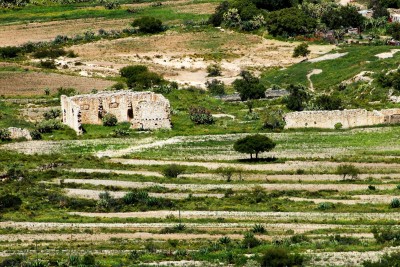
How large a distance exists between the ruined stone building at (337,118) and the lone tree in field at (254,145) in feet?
34.9

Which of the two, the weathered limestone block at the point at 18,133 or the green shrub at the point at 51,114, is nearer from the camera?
the weathered limestone block at the point at 18,133

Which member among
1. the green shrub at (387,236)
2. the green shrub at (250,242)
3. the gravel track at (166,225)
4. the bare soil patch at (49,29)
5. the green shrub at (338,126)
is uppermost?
the green shrub at (250,242)

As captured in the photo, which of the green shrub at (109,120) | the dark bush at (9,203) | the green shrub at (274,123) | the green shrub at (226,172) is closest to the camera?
the dark bush at (9,203)

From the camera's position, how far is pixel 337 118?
3706 inches

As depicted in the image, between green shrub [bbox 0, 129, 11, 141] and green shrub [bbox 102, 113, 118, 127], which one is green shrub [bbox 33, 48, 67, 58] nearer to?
green shrub [bbox 102, 113, 118, 127]

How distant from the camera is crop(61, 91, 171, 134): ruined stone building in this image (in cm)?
9300

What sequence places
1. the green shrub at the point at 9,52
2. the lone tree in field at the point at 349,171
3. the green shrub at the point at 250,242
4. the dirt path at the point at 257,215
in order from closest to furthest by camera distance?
1. the green shrub at the point at 250,242
2. the dirt path at the point at 257,215
3. the lone tree in field at the point at 349,171
4. the green shrub at the point at 9,52

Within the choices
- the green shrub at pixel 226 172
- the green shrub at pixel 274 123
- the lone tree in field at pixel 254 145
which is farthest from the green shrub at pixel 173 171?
the green shrub at pixel 274 123

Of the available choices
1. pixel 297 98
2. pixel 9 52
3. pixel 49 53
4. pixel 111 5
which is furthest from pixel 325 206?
pixel 111 5

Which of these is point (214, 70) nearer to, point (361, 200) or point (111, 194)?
point (111, 194)

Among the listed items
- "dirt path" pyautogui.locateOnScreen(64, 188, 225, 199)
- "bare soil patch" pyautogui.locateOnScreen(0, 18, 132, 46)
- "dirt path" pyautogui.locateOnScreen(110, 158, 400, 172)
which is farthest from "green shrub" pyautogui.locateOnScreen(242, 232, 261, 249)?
"bare soil patch" pyautogui.locateOnScreen(0, 18, 132, 46)

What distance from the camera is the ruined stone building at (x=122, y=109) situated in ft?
305

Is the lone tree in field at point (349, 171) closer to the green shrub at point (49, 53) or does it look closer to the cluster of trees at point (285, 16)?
the green shrub at point (49, 53)

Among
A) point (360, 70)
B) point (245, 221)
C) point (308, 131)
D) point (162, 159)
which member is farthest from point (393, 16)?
point (245, 221)
